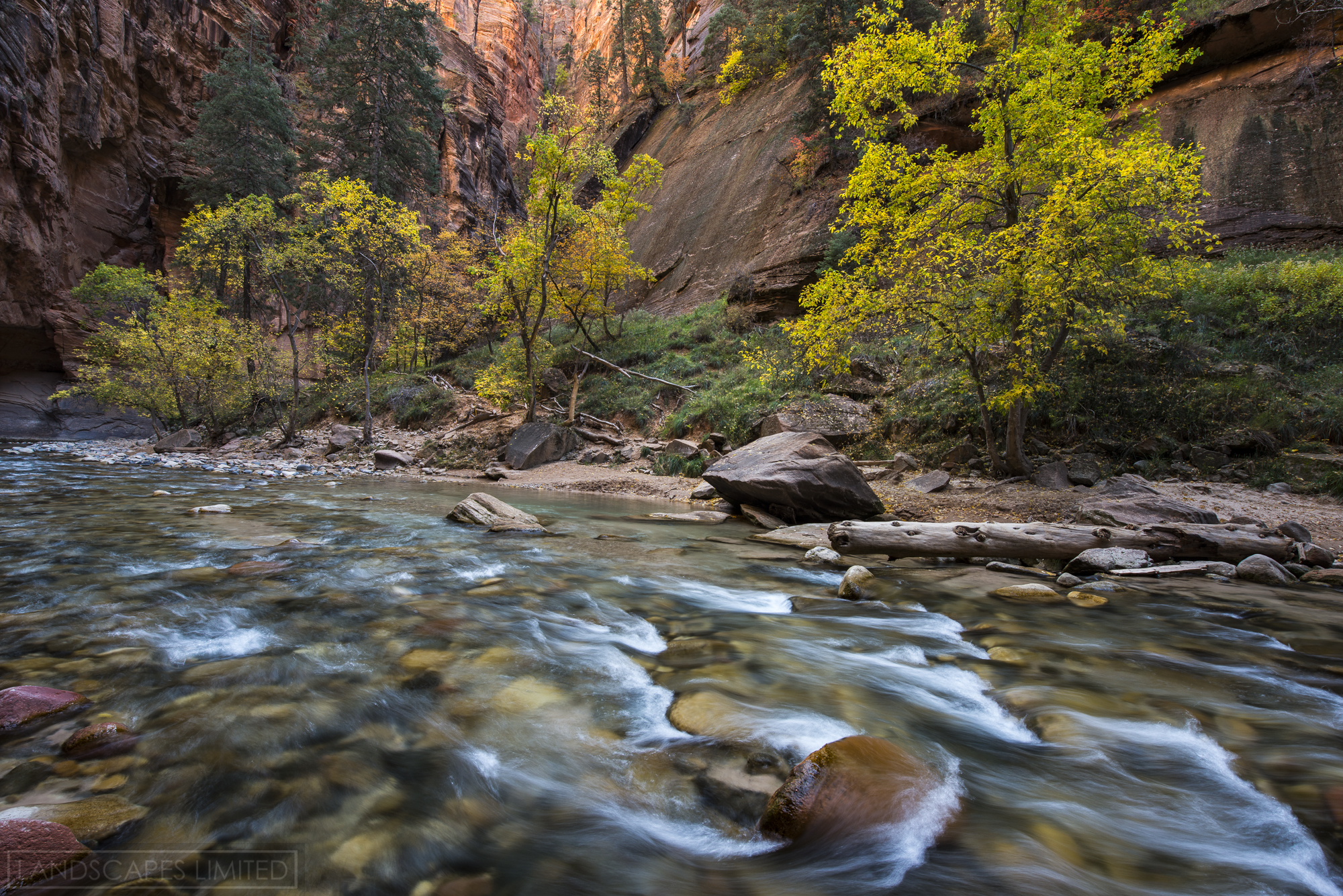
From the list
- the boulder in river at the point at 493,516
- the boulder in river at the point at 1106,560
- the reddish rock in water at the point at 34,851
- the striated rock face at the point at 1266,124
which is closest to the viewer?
the reddish rock in water at the point at 34,851

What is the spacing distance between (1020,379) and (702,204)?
24618 mm

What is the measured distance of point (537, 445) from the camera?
15.9 metres

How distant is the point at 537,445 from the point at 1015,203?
1283 cm

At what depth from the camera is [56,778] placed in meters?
1.79

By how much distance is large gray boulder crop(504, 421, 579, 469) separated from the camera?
52.0 ft

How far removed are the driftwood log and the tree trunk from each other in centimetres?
292

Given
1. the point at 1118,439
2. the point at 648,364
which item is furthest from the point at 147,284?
the point at 1118,439

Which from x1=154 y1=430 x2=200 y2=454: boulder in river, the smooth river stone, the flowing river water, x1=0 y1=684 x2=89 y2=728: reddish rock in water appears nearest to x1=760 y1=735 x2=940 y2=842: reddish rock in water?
the flowing river water

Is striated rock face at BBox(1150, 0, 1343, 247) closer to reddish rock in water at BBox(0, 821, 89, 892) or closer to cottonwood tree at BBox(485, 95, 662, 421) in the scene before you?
cottonwood tree at BBox(485, 95, 662, 421)

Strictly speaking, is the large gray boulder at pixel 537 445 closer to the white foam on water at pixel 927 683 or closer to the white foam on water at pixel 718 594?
the white foam on water at pixel 718 594

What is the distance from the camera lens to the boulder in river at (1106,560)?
5.46 meters

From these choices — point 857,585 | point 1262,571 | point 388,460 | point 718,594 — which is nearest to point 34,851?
point 718,594

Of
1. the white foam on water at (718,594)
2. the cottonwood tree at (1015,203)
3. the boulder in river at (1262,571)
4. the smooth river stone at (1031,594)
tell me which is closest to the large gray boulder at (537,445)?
the cottonwood tree at (1015,203)

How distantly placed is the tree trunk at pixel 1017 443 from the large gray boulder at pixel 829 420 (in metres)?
3.29
